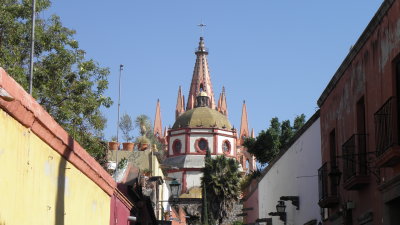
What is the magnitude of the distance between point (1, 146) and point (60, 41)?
1656 centimetres

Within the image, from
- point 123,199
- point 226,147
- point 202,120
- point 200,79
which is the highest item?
point 200,79

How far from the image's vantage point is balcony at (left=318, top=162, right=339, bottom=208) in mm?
16237

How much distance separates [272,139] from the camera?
61.9 metres

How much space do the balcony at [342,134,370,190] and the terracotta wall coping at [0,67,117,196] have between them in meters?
4.28

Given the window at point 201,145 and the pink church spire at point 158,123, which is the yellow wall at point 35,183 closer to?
the window at point 201,145

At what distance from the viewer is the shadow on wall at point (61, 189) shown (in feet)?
32.3

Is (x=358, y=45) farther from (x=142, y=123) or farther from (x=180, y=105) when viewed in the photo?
(x=180, y=105)

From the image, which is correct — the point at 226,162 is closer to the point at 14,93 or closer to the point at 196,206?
the point at 196,206

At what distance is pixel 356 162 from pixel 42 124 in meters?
6.59

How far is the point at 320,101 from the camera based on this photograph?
741 inches

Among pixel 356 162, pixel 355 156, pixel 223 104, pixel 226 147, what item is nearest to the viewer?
pixel 356 162

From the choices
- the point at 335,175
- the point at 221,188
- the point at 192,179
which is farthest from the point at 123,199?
the point at 192,179

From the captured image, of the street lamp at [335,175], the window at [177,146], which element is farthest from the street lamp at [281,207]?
the window at [177,146]

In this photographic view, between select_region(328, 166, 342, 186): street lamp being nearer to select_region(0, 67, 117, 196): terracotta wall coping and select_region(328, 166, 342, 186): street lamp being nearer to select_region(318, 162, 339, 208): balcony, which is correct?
select_region(318, 162, 339, 208): balcony
